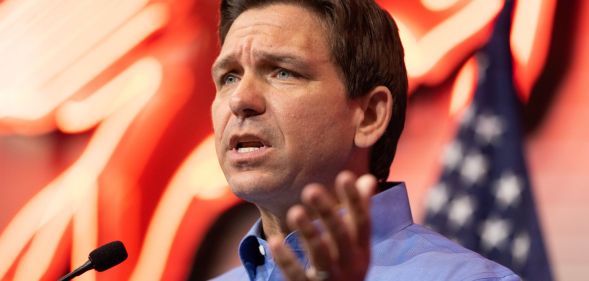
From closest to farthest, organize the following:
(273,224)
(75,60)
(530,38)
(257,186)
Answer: (257,186) → (273,224) → (530,38) → (75,60)

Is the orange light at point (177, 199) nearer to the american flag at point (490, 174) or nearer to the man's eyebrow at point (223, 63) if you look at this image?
the american flag at point (490, 174)

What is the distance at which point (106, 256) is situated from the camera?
162 cm

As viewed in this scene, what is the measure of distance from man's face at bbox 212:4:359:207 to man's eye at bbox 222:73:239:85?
0.01 m

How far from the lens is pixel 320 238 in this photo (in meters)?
1.02

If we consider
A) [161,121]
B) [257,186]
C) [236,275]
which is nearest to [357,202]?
[257,186]

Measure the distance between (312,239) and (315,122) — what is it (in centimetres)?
60

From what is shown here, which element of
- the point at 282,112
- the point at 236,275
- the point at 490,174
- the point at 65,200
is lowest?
the point at 490,174

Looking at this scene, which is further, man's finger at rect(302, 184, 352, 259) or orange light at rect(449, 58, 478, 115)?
orange light at rect(449, 58, 478, 115)

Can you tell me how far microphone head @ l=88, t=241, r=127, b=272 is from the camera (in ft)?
5.27

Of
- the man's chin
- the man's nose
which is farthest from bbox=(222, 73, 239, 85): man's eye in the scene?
the man's chin

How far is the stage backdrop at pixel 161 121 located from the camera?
2756mm

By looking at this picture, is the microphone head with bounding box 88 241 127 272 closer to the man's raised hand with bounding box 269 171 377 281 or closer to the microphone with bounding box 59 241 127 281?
the microphone with bounding box 59 241 127 281

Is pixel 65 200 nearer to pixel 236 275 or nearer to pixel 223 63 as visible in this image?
pixel 236 275

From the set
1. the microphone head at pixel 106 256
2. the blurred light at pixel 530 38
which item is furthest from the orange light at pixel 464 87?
the microphone head at pixel 106 256
